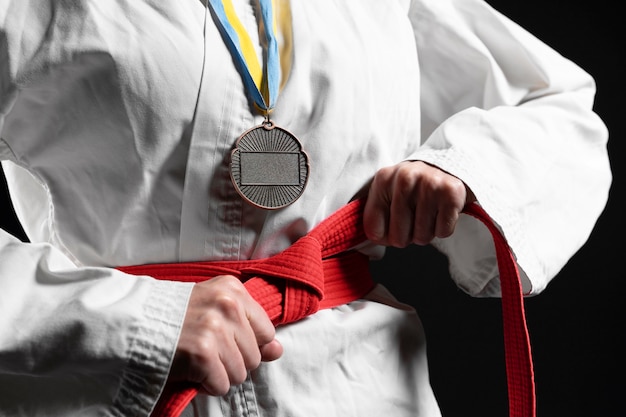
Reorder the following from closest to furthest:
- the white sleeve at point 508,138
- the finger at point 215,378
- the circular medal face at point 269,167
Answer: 1. the finger at point 215,378
2. the circular medal face at point 269,167
3. the white sleeve at point 508,138

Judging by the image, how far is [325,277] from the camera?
81cm

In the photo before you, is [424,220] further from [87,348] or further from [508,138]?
[87,348]

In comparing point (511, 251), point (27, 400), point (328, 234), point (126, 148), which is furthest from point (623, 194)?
point (27, 400)

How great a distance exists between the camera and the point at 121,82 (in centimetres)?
72

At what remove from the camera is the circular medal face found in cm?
74

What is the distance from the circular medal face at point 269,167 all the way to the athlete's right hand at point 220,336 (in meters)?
0.10

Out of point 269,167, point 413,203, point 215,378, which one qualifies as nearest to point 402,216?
point 413,203

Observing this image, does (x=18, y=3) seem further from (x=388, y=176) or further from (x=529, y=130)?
(x=529, y=130)

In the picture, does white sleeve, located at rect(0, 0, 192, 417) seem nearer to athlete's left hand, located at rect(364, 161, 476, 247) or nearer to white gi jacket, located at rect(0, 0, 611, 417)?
white gi jacket, located at rect(0, 0, 611, 417)

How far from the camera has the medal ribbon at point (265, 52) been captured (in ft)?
2.46

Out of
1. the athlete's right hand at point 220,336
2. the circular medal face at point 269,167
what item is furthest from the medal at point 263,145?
the athlete's right hand at point 220,336

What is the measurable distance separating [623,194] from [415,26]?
968 millimetres

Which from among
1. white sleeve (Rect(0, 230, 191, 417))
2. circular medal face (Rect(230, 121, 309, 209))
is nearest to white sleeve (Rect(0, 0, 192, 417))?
white sleeve (Rect(0, 230, 191, 417))

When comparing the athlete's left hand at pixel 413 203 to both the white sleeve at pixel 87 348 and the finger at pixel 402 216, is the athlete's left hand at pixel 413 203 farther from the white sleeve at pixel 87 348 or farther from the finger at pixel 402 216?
the white sleeve at pixel 87 348
